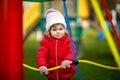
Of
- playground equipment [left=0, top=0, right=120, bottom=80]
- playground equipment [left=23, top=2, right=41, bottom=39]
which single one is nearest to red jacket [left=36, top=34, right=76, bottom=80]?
playground equipment [left=0, top=0, right=120, bottom=80]

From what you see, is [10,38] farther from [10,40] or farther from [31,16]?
[31,16]

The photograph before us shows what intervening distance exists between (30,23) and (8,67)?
3.79 metres

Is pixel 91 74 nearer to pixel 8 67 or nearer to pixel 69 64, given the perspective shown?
pixel 69 64

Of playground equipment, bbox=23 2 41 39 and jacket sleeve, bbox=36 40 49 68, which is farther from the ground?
playground equipment, bbox=23 2 41 39

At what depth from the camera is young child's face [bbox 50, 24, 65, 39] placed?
226 centimetres

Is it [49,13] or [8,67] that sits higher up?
[49,13]

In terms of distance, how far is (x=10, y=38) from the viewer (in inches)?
73.9

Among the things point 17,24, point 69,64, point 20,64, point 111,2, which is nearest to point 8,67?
point 20,64

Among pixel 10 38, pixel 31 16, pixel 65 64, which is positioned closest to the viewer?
pixel 10 38

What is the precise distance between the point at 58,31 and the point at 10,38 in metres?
0.45

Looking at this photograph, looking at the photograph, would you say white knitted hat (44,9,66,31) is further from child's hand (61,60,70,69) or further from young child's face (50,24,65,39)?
child's hand (61,60,70,69)

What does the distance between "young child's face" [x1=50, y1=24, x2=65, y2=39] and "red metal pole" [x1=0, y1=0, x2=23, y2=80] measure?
398 mm

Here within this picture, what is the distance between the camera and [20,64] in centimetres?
191

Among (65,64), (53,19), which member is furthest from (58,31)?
(65,64)
